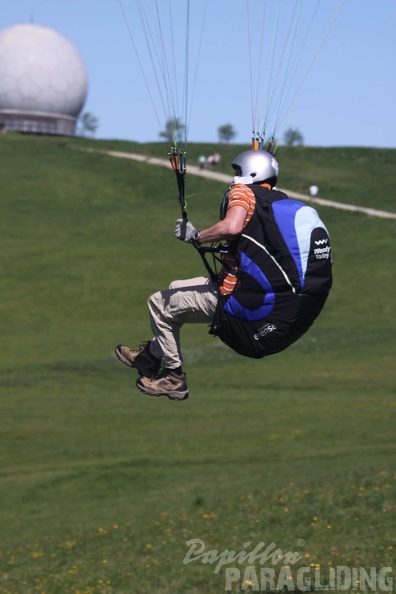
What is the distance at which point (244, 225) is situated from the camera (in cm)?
1080

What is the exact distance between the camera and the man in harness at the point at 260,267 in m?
10.8

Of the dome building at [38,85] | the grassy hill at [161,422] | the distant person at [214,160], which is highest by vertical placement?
the dome building at [38,85]

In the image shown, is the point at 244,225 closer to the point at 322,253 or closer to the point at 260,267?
the point at 260,267

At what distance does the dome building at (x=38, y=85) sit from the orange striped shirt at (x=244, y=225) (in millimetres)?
89682

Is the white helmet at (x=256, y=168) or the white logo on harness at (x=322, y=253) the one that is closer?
the white logo on harness at (x=322, y=253)

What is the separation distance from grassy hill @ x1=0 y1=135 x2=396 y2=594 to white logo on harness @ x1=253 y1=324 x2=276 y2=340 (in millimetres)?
8258

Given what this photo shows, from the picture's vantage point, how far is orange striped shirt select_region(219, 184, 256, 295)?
10805mm

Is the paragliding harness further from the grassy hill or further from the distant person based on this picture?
the distant person

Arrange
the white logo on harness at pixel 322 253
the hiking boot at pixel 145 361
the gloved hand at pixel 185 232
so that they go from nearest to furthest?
the gloved hand at pixel 185 232 < the white logo on harness at pixel 322 253 < the hiking boot at pixel 145 361

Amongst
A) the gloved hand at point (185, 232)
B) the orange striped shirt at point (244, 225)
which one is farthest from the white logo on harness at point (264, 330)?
the gloved hand at point (185, 232)

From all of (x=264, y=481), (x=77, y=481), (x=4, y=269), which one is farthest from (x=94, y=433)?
(x=4, y=269)

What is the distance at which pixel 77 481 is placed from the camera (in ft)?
89.7

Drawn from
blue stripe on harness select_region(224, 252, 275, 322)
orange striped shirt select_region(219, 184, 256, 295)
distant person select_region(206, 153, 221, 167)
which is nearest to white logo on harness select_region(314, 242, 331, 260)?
blue stripe on harness select_region(224, 252, 275, 322)

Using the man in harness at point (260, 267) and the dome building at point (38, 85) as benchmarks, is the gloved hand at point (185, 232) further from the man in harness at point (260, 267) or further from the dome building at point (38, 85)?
the dome building at point (38, 85)
